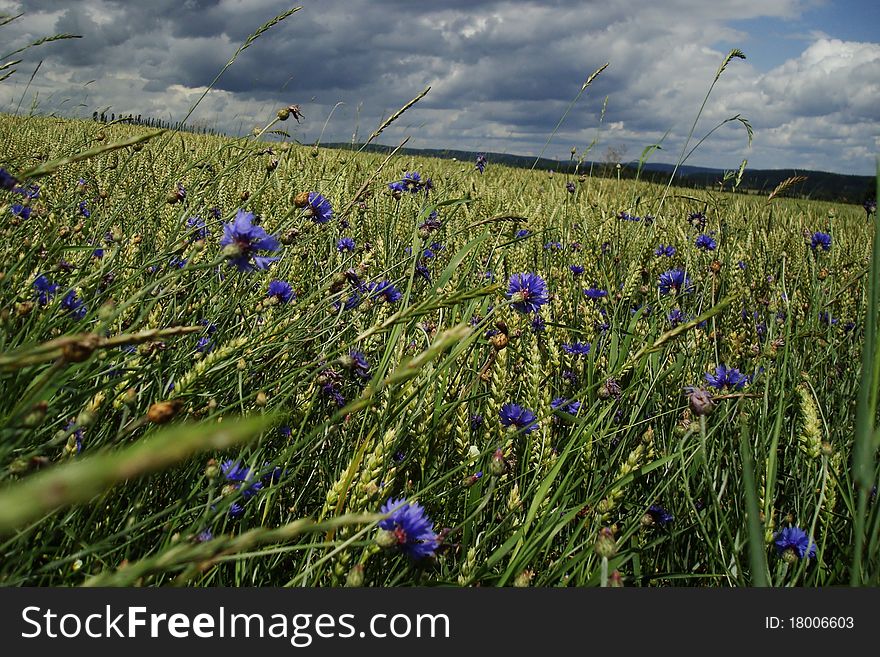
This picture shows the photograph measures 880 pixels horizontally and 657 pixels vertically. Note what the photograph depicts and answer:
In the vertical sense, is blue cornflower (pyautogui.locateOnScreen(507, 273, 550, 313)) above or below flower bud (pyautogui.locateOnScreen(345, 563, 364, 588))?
above

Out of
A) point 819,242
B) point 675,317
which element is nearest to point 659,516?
point 675,317

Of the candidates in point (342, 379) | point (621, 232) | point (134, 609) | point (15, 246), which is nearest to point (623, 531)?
point (342, 379)

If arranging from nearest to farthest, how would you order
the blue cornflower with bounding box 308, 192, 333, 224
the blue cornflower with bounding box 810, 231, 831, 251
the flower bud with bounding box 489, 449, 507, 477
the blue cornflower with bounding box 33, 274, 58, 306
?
the flower bud with bounding box 489, 449, 507, 477, the blue cornflower with bounding box 33, 274, 58, 306, the blue cornflower with bounding box 308, 192, 333, 224, the blue cornflower with bounding box 810, 231, 831, 251

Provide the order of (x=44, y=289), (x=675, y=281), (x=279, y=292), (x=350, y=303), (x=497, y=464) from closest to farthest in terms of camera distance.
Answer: (x=497, y=464) < (x=44, y=289) < (x=279, y=292) < (x=350, y=303) < (x=675, y=281)

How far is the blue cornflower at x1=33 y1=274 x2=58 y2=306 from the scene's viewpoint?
153 cm

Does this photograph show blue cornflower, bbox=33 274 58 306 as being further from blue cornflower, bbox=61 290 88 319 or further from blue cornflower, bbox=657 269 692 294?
blue cornflower, bbox=657 269 692 294

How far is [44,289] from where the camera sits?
1.59 m

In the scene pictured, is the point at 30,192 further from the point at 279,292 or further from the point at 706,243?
the point at 706,243

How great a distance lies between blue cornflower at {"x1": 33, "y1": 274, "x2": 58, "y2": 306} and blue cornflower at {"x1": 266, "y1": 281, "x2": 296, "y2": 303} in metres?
0.53

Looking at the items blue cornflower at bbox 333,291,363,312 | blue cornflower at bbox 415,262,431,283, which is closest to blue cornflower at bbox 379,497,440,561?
blue cornflower at bbox 333,291,363,312

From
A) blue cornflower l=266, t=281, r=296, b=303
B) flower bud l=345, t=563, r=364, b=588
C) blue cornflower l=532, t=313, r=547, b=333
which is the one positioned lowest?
flower bud l=345, t=563, r=364, b=588

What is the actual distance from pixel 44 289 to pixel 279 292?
61 centimetres

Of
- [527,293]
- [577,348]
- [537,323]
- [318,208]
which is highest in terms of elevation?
[318,208]

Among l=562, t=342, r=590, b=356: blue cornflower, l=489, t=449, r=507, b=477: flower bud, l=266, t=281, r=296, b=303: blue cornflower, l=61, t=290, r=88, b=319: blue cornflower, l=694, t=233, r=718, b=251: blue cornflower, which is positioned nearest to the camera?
l=489, t=449, r=507, b=477: flower bud
